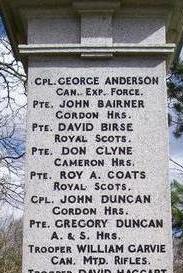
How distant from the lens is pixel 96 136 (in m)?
5.06

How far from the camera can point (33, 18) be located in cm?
531

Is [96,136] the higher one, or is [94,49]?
[94,49]

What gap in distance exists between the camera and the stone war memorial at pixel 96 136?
485 centimetres

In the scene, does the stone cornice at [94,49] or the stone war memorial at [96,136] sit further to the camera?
the stone cornice at [94,49]

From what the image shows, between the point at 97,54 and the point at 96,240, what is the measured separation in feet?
5.23

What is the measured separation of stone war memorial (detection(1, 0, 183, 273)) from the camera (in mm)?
4852

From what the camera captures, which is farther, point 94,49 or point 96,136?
point 94,49

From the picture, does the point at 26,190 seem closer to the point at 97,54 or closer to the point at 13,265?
the point at 97,54

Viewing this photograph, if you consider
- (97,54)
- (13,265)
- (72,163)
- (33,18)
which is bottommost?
(13,265)

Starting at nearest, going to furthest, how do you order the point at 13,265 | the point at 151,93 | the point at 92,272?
the point at 92,272
the point at 151,93
the point at 13,265

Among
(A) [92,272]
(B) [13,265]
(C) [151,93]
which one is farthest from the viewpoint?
(B) [13,265]

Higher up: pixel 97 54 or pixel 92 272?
pixel 97 54

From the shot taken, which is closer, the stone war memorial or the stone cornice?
the stone war memorial

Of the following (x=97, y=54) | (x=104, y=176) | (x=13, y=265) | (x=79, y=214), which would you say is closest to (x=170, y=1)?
(x=97, y=54)
